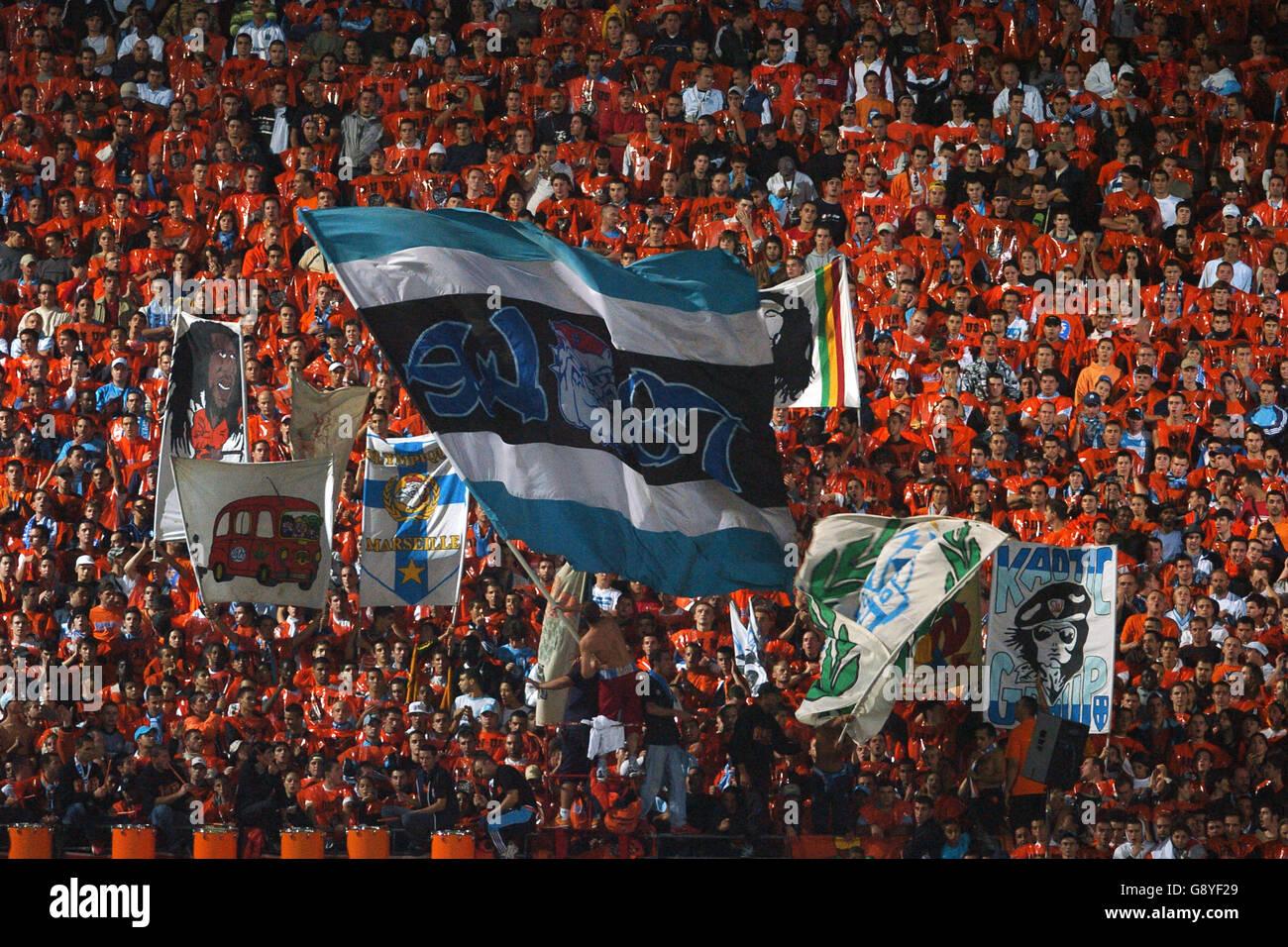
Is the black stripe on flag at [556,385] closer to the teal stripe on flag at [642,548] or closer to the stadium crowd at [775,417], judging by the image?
the teal stripe on flag at [642,548]

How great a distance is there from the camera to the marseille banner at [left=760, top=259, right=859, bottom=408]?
1570 cm

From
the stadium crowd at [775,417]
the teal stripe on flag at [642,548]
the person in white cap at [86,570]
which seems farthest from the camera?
the person in white cap at [86,570]

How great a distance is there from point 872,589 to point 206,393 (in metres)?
4.98

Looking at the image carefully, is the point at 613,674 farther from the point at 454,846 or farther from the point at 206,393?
the point at 206,393

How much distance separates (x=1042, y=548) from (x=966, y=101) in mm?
8469

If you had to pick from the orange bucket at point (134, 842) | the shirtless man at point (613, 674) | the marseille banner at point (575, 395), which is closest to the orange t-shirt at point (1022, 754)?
the marseille banner at point (575, 395)

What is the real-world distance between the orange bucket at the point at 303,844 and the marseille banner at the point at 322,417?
2.92 meters

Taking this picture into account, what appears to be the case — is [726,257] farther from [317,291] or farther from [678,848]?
[317,291]

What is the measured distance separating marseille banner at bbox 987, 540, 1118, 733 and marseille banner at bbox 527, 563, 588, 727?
A: 101 inches

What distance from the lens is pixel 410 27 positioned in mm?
23109

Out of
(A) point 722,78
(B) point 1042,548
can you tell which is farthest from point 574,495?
(A) point 722,78

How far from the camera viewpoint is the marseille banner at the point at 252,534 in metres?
14.8

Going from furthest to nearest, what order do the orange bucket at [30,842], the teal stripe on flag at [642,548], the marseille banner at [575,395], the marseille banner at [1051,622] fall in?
the marseille banner at [1051,622]
the orange bucket at [30,842]
the marseille banner at [575,395]
the teal stripe on flag at [642,548]

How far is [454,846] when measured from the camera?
13.9 meters
